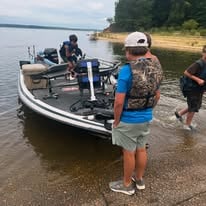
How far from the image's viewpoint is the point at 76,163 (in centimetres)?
534

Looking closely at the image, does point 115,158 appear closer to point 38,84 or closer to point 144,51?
point 144,51

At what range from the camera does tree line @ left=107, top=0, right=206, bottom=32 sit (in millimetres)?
74375

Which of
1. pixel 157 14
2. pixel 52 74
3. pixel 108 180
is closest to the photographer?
pixel 108 180

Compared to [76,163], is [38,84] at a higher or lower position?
higher

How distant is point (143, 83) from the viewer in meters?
3.56

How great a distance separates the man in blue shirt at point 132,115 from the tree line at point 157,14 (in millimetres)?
70158

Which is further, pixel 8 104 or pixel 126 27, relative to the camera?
pixel 126 27

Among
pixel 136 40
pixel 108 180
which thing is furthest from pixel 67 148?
pixel 136 40

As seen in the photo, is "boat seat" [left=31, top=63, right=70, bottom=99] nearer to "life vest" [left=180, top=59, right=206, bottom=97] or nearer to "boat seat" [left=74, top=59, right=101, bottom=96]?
"boat seat" [left=74, top=59, right=101, bottom=96]

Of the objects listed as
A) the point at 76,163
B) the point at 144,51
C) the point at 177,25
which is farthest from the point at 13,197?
the point at 177,25

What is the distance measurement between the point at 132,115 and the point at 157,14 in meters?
84.4

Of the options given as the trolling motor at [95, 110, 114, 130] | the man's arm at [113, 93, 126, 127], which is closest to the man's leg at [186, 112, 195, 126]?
the trolling motor at [95, 110, 114, 130]

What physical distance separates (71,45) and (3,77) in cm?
618

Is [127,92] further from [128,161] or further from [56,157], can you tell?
[56,157]
